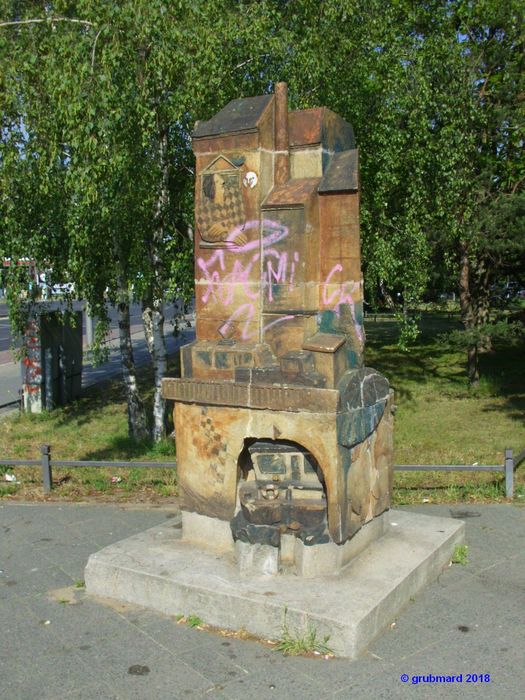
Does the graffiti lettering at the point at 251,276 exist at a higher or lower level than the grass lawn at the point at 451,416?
higher

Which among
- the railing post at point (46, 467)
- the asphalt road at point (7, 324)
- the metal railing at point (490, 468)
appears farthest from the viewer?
the asphalt road at point (7, 324)

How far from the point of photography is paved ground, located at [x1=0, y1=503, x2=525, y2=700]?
14.4 feet

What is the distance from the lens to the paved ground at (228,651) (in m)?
4.38

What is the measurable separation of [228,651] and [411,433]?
8738 mm

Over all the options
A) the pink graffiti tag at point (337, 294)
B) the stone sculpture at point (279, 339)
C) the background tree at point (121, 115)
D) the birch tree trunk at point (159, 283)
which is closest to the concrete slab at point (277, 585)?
the stone sculpture at point (279, 339)

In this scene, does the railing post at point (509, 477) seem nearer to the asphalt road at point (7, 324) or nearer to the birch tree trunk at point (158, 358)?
the birch tree trunk at point (158, 358)

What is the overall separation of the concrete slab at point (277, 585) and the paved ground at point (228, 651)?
0.12 m

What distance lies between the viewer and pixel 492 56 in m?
16.7

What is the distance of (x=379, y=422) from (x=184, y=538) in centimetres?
190

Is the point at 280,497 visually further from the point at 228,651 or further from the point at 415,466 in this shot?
the point at 415,466

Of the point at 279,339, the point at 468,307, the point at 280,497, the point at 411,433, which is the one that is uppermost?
the point at 279,339

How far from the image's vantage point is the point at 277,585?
17.4ft

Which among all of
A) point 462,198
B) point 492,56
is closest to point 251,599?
point 462,198

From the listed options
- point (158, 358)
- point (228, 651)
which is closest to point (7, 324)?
point (158, 358)
